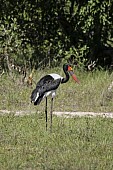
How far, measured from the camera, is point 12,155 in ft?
26.1

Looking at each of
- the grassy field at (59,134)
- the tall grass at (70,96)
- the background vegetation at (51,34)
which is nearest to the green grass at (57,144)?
the grassy field at (59,134)

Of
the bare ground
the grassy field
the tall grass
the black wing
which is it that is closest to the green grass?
the grassy field

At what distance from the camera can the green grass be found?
7520 millimetres

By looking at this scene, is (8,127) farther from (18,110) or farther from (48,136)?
(18,110)

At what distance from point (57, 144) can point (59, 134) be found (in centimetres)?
70

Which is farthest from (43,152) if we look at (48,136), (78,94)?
(78,94)

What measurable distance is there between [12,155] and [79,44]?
382 inches

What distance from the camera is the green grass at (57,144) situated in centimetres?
752

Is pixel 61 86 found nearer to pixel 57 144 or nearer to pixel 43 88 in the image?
pixel 43 88

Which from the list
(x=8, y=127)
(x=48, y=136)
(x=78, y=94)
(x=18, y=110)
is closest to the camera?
(x=48, y=136)

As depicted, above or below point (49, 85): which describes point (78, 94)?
below

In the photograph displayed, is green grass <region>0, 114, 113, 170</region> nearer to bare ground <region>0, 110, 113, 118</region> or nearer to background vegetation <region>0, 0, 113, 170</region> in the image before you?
background vegetation <region>0, 0, 113, 170</region>

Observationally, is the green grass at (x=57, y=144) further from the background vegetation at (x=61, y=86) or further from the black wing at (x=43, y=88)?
the black wing at (x=43, y=88)

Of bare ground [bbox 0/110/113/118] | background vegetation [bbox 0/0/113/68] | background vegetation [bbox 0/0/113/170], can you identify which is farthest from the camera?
background vegetation [bbox 0/0/113/68]
